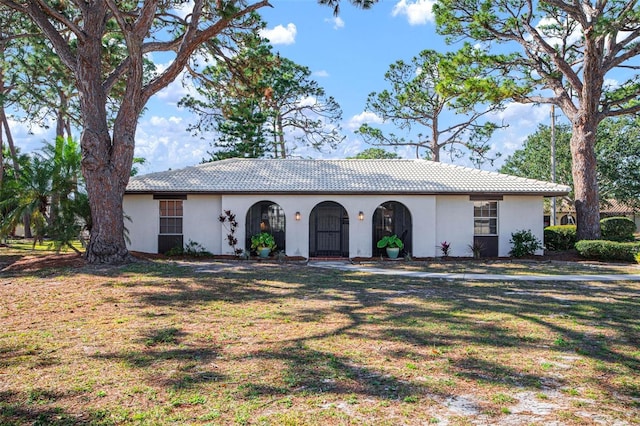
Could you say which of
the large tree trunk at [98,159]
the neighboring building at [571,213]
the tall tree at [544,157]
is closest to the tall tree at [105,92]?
the large tree trunk at [98,159]

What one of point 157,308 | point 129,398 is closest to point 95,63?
point 157,308

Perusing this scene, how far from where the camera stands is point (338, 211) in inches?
735

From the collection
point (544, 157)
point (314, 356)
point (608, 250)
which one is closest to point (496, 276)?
point (608, 250)

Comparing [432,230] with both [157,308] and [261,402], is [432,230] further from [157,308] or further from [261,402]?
[261,402]

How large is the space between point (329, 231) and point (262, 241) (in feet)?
8.76

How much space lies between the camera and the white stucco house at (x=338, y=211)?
17.6m

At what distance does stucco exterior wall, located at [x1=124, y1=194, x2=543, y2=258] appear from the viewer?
1769cm

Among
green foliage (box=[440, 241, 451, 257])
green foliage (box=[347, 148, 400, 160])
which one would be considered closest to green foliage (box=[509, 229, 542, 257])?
green foliage (box=[440, 241, 451, 257])

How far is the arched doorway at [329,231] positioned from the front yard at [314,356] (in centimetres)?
800

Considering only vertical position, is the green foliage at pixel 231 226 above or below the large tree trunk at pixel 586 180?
below

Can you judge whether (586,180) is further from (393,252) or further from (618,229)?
(393,252)

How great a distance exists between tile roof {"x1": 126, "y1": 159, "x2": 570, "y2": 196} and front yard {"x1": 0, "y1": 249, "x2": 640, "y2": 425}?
23.5 ft

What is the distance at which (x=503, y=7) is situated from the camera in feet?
65.6

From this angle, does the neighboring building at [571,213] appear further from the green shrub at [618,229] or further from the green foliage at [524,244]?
the green foliage at [524,244]
